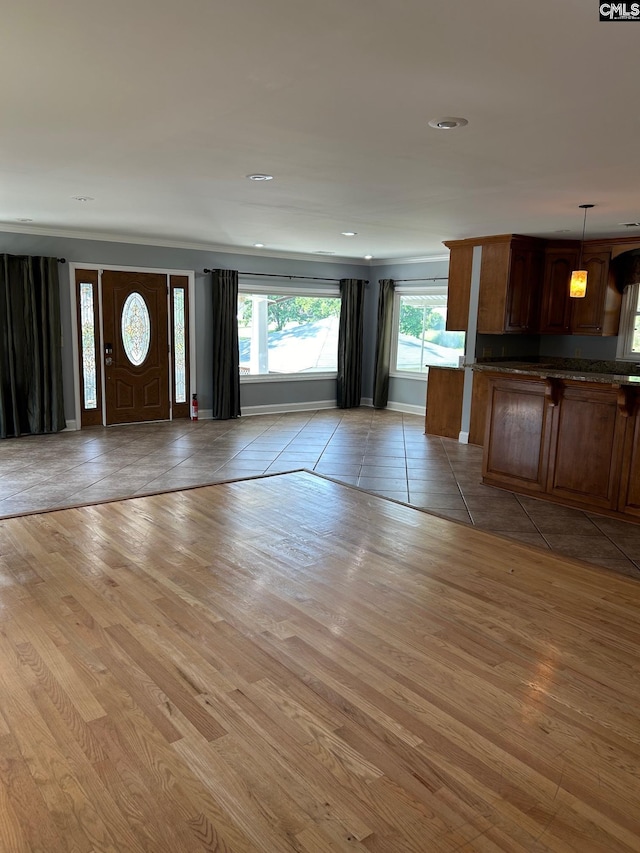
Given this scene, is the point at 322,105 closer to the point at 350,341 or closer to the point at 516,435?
the point at 516,435

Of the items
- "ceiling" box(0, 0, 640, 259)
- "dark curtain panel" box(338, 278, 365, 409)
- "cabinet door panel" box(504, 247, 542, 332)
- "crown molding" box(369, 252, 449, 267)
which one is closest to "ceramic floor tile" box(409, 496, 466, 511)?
"ceiling" box(0, 0, 640, 259)

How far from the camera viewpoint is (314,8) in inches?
76.2

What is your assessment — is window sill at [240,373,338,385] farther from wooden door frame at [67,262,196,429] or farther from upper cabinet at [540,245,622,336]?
upper cabinet at [540,245,622,336]

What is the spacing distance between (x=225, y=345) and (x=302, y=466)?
3.25m

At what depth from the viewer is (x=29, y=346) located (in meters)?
7.13

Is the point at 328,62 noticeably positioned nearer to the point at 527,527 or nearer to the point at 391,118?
the point at 391,118

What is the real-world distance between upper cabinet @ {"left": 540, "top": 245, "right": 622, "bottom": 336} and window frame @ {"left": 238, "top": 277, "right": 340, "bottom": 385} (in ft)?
12.0

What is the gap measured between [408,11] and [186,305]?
691 centimetres

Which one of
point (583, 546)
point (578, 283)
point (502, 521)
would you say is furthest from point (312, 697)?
point (578, 283)

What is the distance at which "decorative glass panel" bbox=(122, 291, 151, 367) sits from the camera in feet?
26.2

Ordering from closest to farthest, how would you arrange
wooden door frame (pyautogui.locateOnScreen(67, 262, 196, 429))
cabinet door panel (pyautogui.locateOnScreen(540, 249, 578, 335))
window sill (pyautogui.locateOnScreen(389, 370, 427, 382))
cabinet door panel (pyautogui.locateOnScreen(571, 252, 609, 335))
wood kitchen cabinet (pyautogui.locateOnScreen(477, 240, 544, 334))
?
1. wood kitchen cabinet (pyautogui.locateOnScreen(477, 240, 544, 334))
2. cabinet door panel (pyautogui.locateOnScreen(571, 252, 609, 335))
3. cabinet door panel (pyautogui.locateOnScreen(540, 249, 578, 335))
4. wooden door frame (pyautogui.locateOnScreen(67, 262, 196, 429))
5. window sill (pyautogui.locateOnScreen(389, 370, 427, 382))

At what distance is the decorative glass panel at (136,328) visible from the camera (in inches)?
314

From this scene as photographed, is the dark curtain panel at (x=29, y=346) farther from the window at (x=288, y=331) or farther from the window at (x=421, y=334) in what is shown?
the window at (x=421, y=334)

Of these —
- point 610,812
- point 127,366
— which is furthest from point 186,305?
point 610,812
